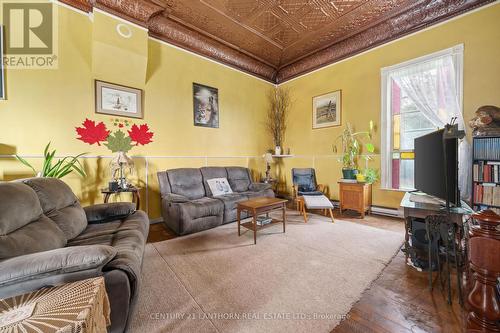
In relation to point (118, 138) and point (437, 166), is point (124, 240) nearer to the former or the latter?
point (118, 138)

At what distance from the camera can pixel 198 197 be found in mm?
3633

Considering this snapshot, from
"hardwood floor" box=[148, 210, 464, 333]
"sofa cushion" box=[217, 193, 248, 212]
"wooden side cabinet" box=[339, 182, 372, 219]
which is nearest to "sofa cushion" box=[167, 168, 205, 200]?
"sofa cushion" box=[217, 193, 248, 212]

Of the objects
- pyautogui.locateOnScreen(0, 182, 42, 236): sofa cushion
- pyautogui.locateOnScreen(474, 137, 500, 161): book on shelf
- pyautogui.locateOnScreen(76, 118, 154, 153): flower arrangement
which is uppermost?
pyautogui.locateOnScreen(76, 118, 154, 153): flower arrangement

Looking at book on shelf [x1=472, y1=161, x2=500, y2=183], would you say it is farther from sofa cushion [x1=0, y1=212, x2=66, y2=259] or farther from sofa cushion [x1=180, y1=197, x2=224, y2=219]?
sofa cushion [x1=0, y1=212, x2=66, y2=259]

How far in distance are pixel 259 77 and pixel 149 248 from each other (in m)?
4.55

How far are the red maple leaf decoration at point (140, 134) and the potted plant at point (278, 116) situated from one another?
3.03 m

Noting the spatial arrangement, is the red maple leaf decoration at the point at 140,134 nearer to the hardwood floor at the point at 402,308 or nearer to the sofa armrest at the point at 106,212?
the sofa armrest at the point at 106,212

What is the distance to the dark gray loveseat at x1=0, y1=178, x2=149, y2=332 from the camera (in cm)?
96

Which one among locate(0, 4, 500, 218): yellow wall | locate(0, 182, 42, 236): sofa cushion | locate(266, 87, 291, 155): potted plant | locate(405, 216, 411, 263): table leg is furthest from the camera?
locate(266, 87, 291, 155): potted plant

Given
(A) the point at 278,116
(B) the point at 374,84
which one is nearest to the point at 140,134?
(A) the point at 278,116

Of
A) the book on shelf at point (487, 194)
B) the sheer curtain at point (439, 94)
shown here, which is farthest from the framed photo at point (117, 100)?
the book on shelf at point (487, 194)

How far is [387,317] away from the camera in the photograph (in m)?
1.39

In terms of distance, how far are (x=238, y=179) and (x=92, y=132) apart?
2.58m

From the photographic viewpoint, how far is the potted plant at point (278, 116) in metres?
5.54
